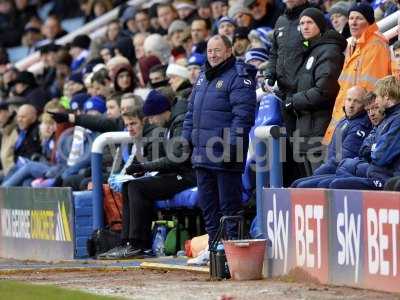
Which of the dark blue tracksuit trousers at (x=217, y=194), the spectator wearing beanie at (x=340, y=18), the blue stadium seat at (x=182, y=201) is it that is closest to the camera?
the dark blue tracksuit trousers at (x=217, y=194)

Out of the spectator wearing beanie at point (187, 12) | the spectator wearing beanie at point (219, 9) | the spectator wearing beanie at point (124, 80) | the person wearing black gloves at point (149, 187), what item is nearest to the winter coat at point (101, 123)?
the spectator wearing beanie at point (124, 80)

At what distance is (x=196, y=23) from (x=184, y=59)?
1080 millimetres

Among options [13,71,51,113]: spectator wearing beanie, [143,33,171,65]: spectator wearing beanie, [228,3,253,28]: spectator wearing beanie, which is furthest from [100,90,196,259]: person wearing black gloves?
[13,71,51,113]: spectator wearing beanie

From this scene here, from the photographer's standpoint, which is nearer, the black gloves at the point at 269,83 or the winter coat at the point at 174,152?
the black gloves at the point at 269,83

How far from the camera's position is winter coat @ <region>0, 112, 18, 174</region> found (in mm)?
20312

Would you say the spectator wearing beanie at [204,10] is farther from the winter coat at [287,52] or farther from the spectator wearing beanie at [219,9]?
the winter coat at [287,52]

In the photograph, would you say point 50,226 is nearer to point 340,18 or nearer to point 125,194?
point 125,194

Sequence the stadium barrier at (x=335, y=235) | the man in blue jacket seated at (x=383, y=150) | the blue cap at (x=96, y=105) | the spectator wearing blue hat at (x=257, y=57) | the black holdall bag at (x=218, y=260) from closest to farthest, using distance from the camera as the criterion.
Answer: the stadium barrier at (x=335, y=235) → the man in blue jacket seated at (x=383, y=150) → the black holdall bag at (x=218, y=260) → the spectator wearing blue hat at (x=257, y=57) → the blue cap at (x=96, y=105)

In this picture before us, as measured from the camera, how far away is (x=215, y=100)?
12.7 meters

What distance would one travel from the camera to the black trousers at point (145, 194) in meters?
14.3

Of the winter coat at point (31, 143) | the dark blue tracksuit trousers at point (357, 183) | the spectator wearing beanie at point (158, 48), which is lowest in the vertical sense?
the dark blue tracksuit trousers at point (357, 183)

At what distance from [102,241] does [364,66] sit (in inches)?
150

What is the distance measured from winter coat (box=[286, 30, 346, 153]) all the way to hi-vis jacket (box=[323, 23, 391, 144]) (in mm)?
236

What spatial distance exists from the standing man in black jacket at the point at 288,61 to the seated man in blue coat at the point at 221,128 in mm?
519
